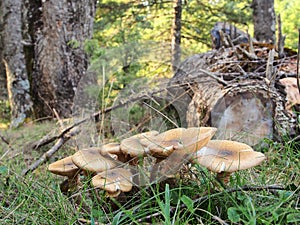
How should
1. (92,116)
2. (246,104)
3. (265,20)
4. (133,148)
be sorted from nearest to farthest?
(133,148) → (246,104) → (92,116) → (265,20)

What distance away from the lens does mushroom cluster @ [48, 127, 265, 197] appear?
1.27 metres

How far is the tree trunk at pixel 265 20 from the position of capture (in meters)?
6.07

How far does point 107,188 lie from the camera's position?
1.34m

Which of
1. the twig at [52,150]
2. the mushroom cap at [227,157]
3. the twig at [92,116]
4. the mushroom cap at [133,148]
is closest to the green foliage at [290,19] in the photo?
the twig at [92,116]

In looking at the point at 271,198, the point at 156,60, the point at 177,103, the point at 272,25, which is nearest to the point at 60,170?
the point at 271,198

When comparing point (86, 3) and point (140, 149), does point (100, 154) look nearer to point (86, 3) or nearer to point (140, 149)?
point (140, 149)

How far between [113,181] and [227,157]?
1.46 ft

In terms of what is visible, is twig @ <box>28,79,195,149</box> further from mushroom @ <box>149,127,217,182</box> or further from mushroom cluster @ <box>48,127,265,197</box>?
mushroom @ <box>149,127,217,182</box>

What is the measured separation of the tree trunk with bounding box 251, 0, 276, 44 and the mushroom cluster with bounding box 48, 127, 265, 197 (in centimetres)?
517

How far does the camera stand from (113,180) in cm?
137

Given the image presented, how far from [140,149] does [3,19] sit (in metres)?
4.87

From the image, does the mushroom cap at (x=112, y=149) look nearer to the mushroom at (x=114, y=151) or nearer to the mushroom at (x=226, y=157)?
the mushroom at (x=114, y=151)

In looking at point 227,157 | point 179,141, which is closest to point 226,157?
point 227,157

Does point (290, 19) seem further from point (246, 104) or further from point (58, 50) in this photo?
point (246, 104)
